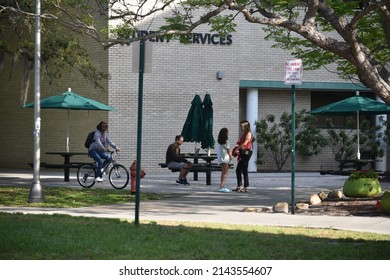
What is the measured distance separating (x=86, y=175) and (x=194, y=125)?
414cm

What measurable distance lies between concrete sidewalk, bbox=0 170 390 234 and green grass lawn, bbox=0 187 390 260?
1093 millimetres

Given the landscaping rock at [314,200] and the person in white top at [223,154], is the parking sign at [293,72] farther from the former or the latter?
the person in white top at [223,154]

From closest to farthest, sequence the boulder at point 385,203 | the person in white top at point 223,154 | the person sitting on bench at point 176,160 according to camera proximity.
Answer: the boulder at point 385,203 < the person in white top at point 223,154 < the person sitting on bench at point 176,160

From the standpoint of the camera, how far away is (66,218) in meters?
14.6

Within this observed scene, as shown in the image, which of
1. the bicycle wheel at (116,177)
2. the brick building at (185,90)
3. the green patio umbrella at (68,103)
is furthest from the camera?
the brick building at (185,90)

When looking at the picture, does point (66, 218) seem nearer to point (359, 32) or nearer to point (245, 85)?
point (359, 32)

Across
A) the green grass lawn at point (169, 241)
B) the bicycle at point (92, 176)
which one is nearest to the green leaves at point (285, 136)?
the bicycle at point (92, 176)

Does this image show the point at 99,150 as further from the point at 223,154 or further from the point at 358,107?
the point at 358,107

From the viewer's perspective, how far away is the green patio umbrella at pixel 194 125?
25688 millimetres

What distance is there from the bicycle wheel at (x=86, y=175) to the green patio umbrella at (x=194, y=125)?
136 inches

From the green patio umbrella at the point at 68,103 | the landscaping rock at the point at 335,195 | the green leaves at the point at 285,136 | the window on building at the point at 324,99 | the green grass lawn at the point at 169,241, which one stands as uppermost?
the window on building at the point at 324,99

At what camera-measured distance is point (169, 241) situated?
11.5 meters

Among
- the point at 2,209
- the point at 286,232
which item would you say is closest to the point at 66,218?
the point at 2,209

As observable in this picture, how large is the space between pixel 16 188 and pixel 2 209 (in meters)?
5.46
